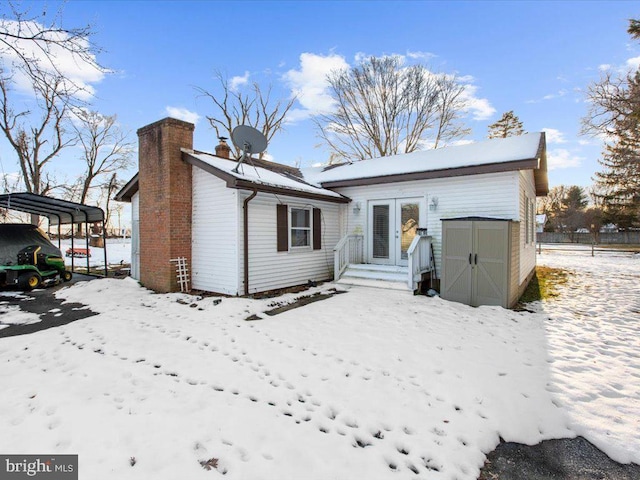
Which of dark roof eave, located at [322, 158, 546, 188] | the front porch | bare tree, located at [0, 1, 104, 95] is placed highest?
bare tree, located at [0, 1, 104, 95]

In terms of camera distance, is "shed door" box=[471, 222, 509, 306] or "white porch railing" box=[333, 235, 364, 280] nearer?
"shed door" box=[471, 222, 509, 306]

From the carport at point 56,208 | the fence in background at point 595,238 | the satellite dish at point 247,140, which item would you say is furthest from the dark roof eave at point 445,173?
the fence in background at point 595,238

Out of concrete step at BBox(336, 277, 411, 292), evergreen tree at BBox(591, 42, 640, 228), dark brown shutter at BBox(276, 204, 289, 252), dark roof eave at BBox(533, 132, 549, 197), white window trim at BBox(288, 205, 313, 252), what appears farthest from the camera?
evergreen tree at BBox(591, 42, 640, 228)

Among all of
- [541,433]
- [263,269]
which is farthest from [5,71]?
[541,433]

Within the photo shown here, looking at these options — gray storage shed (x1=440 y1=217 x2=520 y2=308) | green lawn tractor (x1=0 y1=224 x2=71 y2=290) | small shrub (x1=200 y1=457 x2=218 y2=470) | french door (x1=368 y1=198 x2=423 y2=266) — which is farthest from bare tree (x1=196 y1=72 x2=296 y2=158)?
small shrub (x1=200 y1=457 x2=218 y2=470)

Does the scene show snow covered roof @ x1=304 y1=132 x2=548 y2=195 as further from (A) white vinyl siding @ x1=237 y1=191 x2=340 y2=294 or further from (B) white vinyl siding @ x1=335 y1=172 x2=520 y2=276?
(A) white vinyl siding @ x1=237 y1=191 x2=340 y2=294

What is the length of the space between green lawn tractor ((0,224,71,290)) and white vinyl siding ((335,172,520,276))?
9.25 m

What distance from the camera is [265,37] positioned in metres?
13.8

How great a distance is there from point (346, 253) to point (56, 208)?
10.6 meters

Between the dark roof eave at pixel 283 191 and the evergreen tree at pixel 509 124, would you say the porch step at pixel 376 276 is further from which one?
the evergreen tree at pixel 509 124

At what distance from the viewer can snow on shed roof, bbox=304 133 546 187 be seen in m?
8.23

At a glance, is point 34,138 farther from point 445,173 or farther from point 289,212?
point 445,173

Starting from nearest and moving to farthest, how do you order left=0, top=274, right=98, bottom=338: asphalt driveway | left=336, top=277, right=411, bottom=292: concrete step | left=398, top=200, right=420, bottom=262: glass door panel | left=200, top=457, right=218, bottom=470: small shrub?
left=200, top=457, right=218, bottom=470: small shrub, left=0, top=274, right=98, bottom=338: asphalt driveway, left=336, top=277, right=411, bottom=292: concrete step, left=398, top=200, right=420, bottom=262: glass door panel

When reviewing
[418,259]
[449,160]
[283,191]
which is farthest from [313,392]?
[449,160]
